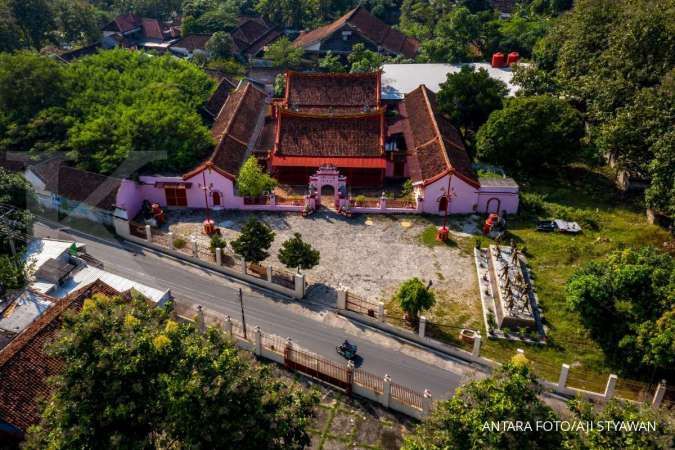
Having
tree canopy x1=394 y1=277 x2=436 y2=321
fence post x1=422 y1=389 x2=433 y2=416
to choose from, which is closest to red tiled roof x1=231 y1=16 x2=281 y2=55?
tree canopy x1=394 y1=277 x2=436 y2=321

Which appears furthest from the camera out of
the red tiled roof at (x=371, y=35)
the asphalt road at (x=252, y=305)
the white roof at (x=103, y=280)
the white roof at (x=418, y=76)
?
the red tiled roof at (x=371, y=35)

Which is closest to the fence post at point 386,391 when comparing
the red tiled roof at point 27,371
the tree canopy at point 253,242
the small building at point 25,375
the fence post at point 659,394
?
the tree canopy at point 253,242

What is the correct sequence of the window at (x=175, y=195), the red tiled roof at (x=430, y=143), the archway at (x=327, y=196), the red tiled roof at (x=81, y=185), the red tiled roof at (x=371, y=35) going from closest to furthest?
the red tiled roof at (x=81, y=185), the window at (x=175, y=195), the red tiled roof at (x=430, y=143), the archway at (x=327, y=196), the red tiled roof at (x=371, y=35)

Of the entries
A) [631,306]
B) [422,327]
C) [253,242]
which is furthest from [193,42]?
[631,306]

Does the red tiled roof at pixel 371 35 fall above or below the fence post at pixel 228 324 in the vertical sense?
above

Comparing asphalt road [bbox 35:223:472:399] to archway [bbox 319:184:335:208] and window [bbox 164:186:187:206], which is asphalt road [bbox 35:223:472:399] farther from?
archway [bbox 319:184:335:208]

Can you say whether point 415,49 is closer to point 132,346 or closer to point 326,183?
point 326,183

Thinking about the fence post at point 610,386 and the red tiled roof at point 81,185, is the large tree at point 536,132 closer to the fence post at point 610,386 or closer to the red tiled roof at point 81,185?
the fence post at point 610,386
